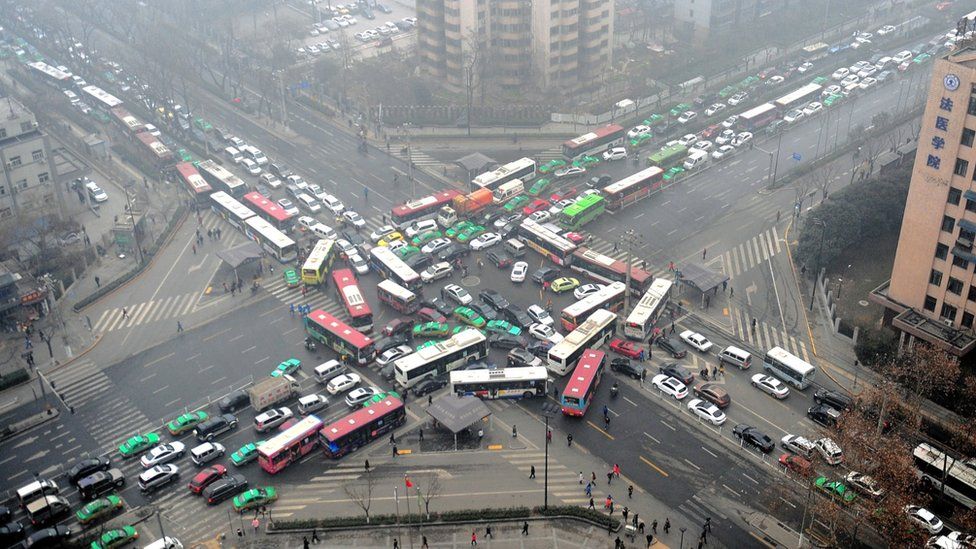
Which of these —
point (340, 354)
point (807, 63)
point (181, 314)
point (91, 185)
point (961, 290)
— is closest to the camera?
point (961, 290)

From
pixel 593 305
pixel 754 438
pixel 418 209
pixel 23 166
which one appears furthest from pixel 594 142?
pixel 23 166

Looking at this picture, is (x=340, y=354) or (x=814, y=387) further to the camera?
(x=340, y=354)

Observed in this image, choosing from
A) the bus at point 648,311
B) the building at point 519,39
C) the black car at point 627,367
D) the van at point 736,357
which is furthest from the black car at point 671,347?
the building at point 519,39

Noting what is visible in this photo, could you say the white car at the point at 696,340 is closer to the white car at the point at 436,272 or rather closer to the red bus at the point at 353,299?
the white car at the point at 436,272

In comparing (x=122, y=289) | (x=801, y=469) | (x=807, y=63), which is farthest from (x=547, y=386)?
(x=807, y=63)

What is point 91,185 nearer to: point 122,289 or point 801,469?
point 122,289

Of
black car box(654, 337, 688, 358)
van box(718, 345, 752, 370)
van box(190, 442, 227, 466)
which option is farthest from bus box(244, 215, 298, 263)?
van box(718, 345, 752, 370)
